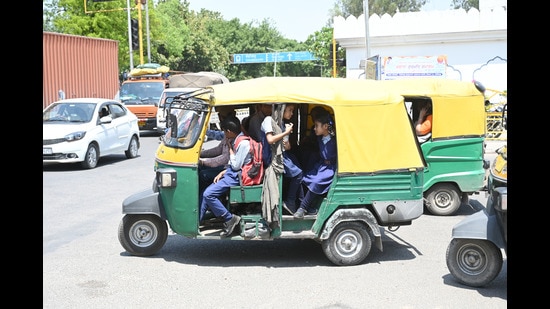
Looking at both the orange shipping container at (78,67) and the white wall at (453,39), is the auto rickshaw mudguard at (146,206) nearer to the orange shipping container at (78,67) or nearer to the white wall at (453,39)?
the white wall at (453,39)

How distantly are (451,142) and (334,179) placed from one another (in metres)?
3.52

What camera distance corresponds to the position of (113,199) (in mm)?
11961

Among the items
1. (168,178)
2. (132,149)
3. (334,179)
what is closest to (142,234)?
(168,178)

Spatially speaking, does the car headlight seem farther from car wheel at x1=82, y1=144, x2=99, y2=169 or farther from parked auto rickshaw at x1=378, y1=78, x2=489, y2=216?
parked auto rickshaw at x1=378, y1=78, x2=489, y2=216

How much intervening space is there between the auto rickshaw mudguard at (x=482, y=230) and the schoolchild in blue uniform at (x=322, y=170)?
5.31 ft

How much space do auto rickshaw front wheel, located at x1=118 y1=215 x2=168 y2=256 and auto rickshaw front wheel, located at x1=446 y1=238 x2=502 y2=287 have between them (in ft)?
10.6

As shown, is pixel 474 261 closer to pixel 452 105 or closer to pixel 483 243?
pixel 483 243

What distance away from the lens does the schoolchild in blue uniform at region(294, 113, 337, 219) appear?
24.9ft

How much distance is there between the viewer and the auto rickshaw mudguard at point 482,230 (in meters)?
6.38

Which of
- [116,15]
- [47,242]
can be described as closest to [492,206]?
[47,242]

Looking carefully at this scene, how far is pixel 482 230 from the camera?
6441 millimetres

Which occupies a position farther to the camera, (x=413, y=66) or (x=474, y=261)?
(x=413, y=66)
